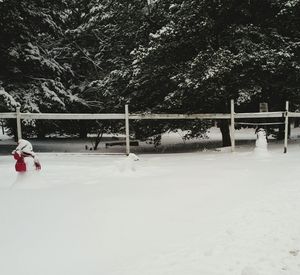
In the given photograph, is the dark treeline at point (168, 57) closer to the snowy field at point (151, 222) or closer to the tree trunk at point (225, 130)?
the tree trunk at point (225, 130)

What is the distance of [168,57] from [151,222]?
9487mm

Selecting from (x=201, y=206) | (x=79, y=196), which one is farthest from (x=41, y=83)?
(x=201, y=206)

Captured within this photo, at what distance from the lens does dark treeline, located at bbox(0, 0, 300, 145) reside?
1234 centimetres

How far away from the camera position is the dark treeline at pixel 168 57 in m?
12.3

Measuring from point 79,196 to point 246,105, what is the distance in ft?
31.2

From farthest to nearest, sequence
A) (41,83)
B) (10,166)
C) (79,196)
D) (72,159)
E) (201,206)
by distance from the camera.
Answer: (41,83)
(72,159)
(10,166)
(79,196)
(201,206)

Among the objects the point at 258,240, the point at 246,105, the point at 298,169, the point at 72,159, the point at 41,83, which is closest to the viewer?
the point at 258,240

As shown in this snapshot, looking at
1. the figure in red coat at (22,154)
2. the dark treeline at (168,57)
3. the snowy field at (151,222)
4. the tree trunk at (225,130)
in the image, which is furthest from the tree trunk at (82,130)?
the figure in red coat at (22,154)

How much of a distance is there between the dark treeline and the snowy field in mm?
4868

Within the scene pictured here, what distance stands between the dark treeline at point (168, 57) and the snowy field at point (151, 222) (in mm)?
4868

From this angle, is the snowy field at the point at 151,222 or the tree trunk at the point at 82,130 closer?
the snowy field at the point at 151,222

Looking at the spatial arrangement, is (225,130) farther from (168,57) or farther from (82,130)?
(82,130)

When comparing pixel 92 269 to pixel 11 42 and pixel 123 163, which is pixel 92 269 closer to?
pixel 123 163

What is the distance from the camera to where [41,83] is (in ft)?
49.5
